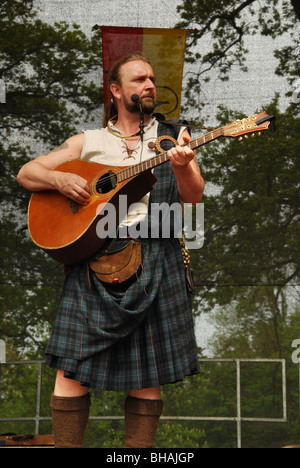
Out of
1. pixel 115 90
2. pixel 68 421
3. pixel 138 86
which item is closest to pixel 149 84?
pixel 138 86

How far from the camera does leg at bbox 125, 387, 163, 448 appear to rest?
2.12 metres

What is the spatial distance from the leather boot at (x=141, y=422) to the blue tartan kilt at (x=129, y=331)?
0.23ft

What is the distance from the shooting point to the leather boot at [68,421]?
2123 millimetres

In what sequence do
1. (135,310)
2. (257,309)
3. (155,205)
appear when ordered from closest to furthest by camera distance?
1. (135,310)
2. (155,205)
3. (257,309)

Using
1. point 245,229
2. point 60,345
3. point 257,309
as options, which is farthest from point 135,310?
point 257,309

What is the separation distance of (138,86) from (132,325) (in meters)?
0.93

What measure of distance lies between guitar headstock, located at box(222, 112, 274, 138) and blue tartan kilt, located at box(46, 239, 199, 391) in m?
0.49

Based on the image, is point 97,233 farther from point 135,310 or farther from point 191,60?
point 191,60

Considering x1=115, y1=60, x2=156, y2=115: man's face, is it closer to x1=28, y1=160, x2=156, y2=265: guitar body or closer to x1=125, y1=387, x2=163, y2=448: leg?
x1=28, y1=160, x2=156, y2=265: guitar body

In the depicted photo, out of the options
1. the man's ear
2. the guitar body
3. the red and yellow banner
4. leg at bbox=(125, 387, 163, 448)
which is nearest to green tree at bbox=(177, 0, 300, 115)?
the red and yellow banner

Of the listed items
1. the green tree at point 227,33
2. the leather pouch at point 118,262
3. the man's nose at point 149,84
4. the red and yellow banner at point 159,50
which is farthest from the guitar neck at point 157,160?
the green tree at point 227,33

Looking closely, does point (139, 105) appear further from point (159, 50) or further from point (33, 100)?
point (33, 100)
